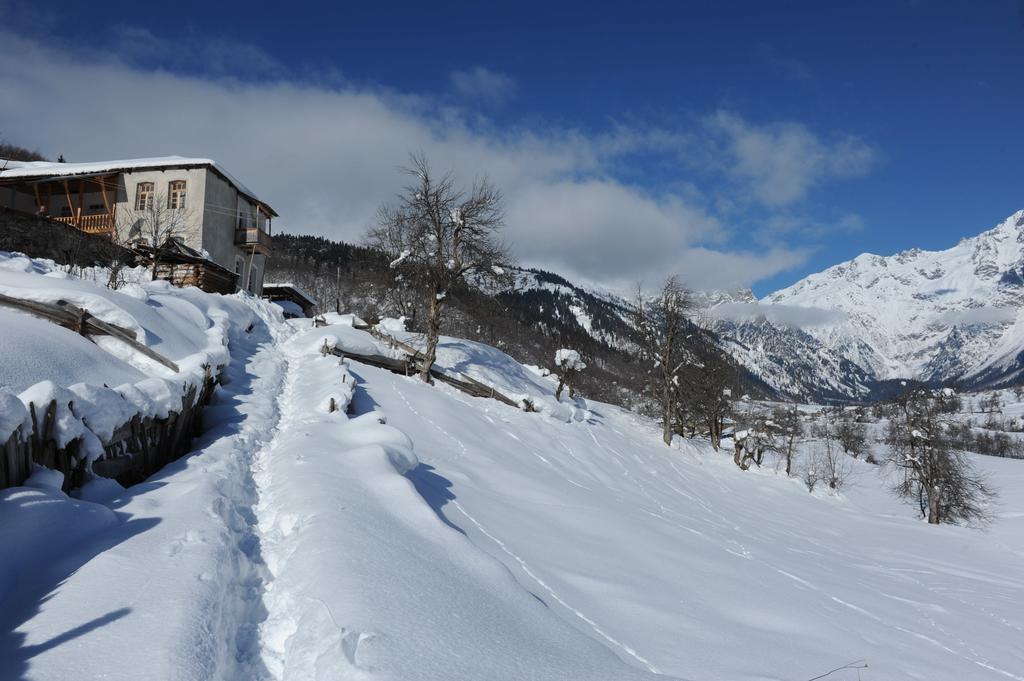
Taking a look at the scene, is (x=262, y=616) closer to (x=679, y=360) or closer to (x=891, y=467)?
(x=679, y=360)

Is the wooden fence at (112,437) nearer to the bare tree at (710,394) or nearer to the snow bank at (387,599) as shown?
the snow bank at (387,599)

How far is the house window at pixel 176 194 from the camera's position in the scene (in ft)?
105

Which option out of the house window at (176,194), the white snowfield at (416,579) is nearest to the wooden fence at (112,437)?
the white snowfield at (416,579)

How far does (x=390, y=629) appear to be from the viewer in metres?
3.78

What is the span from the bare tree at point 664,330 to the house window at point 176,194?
2818 centimetres

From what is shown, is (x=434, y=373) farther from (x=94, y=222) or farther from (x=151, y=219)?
(x=94, y=222)

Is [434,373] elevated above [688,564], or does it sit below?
above

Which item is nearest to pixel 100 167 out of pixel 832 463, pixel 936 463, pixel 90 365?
pixel 90 365

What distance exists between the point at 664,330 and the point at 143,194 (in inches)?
1281

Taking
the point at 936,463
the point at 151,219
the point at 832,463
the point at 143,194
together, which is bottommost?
the point at 832,463

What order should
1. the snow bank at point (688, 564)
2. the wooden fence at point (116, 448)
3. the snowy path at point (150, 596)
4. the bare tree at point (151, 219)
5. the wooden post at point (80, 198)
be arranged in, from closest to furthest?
the snowy path at point (150, 596) → the wooden fence at point (116, 448) → the snow bank at point (688, 564) → the bare tree at point (151, 219) → the wooden post at point (80, 198)

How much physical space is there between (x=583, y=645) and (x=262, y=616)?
264 cm

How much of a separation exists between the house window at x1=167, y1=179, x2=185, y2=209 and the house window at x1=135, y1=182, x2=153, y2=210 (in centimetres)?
113

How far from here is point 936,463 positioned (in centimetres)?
3020
